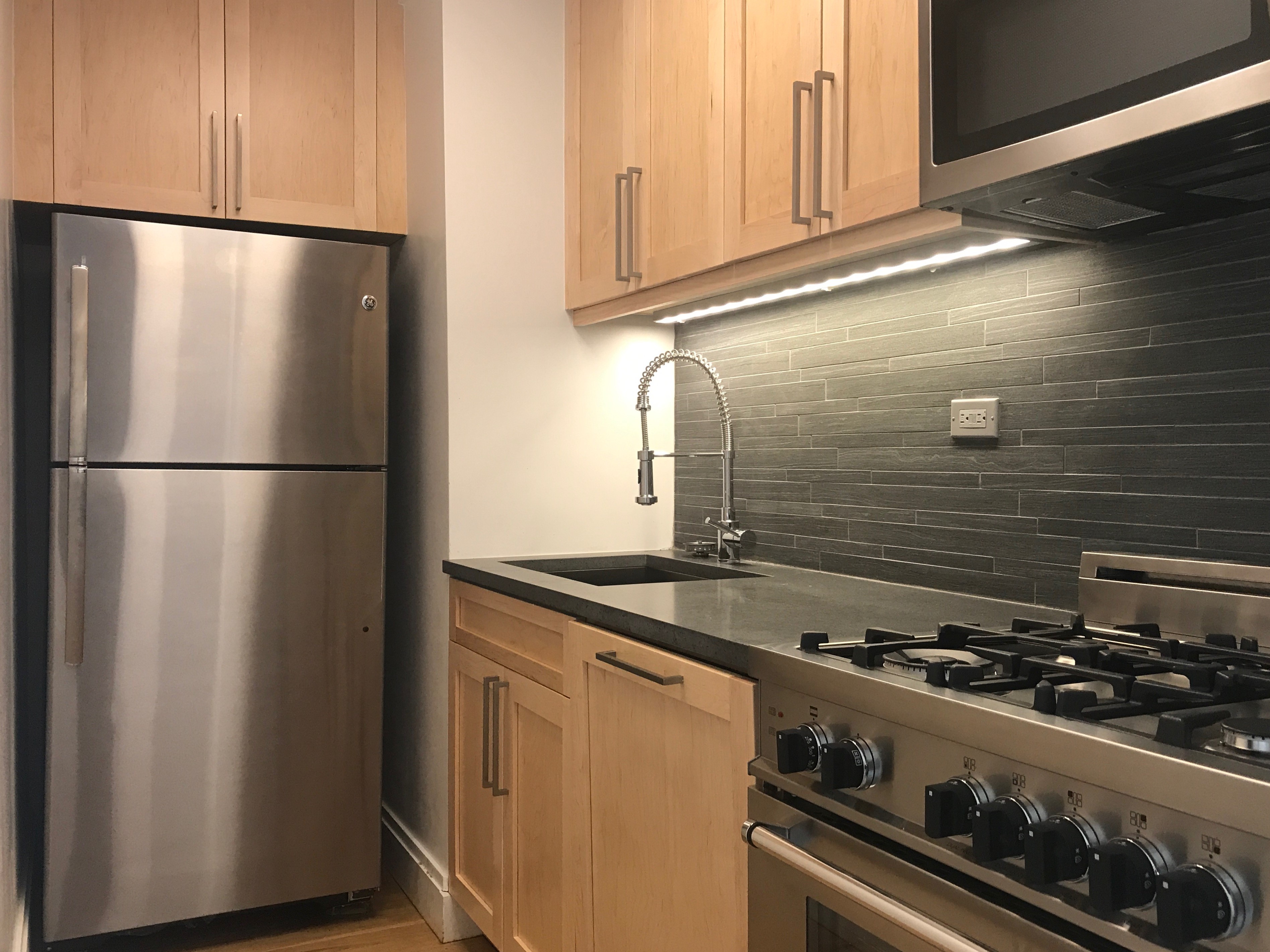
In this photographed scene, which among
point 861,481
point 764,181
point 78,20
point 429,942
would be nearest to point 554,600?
point 861,481

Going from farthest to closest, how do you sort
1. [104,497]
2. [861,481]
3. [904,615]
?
[104,497] → [861,481] → [904,615]

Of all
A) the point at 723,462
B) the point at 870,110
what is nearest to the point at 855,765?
the point at 870,110

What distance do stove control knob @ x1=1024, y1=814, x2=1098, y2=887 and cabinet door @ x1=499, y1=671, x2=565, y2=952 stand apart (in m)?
1.20

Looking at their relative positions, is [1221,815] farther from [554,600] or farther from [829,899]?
[554,600]

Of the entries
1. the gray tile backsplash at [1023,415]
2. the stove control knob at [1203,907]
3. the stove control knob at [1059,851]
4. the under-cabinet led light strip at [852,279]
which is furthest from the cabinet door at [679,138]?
the stove control knob at [1203,907]

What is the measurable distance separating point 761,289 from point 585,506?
827mm

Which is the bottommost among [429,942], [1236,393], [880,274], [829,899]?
[429,942]

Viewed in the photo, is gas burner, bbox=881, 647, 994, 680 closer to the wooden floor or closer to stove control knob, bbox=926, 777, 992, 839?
stove control knob, bbox=926, 777, 992, 839

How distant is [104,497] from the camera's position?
7.84ft

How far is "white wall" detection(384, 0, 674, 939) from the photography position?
261 centimetres

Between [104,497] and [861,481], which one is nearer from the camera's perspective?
[861,481]

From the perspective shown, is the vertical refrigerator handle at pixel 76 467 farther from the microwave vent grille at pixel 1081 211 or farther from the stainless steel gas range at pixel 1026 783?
the microwave vent grille at pixel 1081 211

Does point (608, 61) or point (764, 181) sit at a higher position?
point (608, 61)

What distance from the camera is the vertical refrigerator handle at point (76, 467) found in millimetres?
2346
